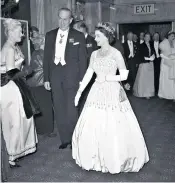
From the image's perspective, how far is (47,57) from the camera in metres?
4.09

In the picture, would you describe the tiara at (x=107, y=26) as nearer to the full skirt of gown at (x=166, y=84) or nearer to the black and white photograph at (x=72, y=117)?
the black and white photograph at (x=72, y=117)

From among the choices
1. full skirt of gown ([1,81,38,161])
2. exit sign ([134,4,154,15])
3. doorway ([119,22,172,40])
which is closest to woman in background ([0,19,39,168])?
full skirt of gown ([1,81,38,161])

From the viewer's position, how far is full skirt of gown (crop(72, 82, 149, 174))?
3217 mm

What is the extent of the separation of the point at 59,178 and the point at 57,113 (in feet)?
3.50

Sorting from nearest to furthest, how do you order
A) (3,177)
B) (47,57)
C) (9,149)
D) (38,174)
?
(3,177) < (38,174) < (9,149) < (47,57)

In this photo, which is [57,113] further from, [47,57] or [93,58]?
A: [93,58]

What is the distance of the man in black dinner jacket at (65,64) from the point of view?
4.01 metres

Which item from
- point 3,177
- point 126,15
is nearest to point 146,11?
point 126,15

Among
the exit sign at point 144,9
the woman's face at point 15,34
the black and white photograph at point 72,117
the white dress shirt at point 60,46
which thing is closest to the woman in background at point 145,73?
the exit sign at point 144,9

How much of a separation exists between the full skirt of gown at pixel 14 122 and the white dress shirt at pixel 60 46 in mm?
721

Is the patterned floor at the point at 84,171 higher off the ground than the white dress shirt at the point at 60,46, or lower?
lower

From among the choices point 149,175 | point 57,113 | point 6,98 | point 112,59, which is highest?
point 112,59

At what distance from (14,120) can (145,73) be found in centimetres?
476

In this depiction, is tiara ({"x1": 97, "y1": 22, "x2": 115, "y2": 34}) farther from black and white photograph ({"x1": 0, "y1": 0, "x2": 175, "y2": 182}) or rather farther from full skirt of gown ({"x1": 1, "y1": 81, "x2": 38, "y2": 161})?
full skirt of gown ({"x1": 1, "y1": 81, "x2": 38, "y2": 161})
